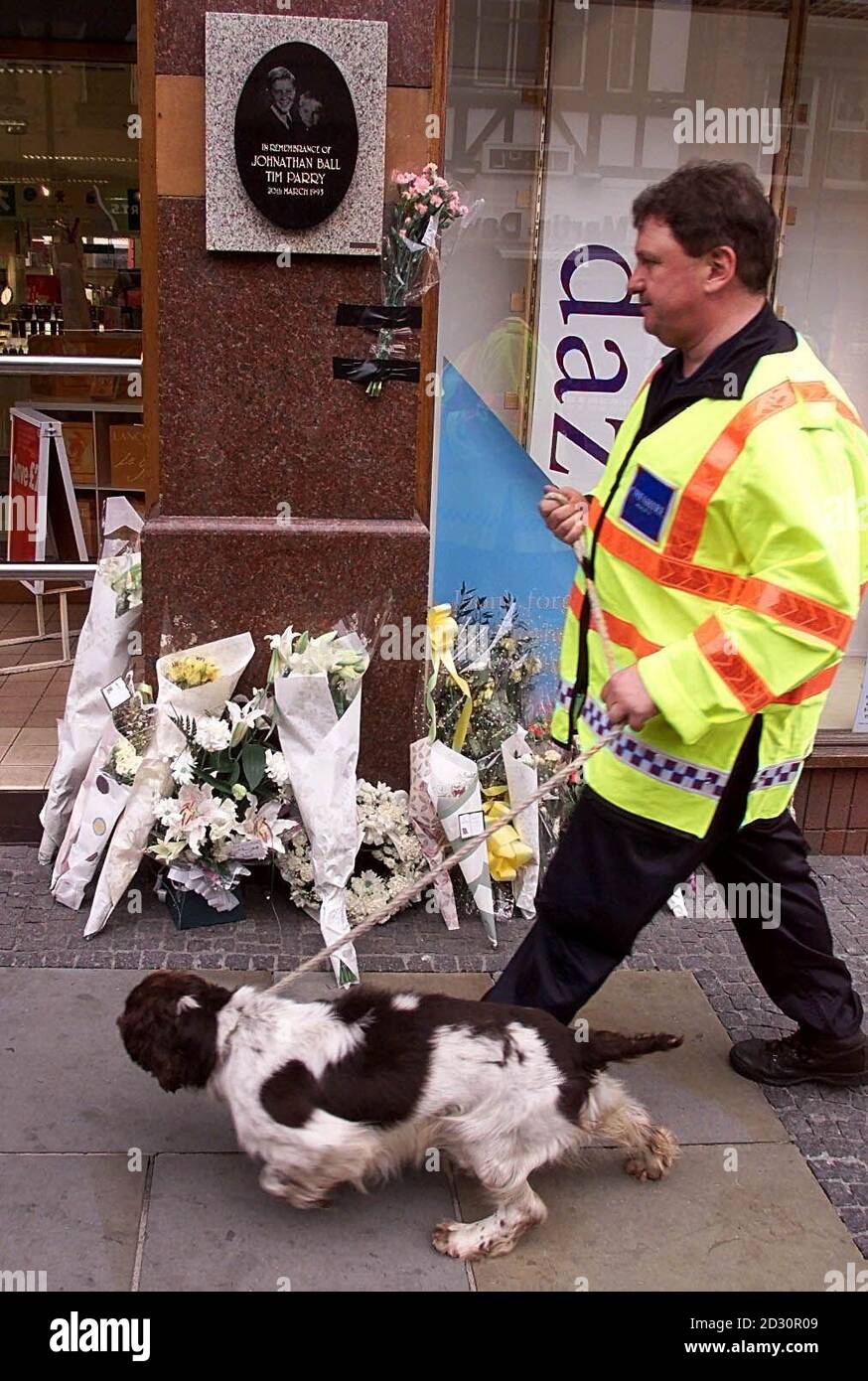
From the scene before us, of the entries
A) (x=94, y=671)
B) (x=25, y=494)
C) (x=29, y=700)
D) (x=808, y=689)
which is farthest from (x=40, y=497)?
(x=808, y=689)

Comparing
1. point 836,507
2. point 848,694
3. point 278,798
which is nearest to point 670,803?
point 836,507

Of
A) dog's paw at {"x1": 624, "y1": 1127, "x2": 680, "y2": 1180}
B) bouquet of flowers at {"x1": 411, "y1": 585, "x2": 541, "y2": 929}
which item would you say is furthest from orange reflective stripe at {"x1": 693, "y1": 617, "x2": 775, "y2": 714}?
bouquet of flowers at {"x1": 411, "y1": 585, "x2": 541, "y2": 929}

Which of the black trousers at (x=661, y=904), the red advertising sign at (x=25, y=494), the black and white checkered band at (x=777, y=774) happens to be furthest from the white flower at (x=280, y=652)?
the red advertising sign at (x=25, y=494)

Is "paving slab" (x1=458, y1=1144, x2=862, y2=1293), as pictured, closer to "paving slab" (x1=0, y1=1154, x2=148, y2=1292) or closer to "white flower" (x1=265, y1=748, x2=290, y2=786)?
"paving slab" (x1=0, y1=1154, x2=148, y2=1292)

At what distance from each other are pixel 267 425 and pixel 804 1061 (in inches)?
106

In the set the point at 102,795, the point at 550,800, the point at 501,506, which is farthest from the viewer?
the point at 501,506

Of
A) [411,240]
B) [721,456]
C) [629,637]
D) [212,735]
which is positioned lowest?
[212,735]

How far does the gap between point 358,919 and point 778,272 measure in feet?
11.2

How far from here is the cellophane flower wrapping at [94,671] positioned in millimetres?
4531

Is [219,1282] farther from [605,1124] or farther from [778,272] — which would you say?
[778,272]

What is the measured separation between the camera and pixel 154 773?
163 inches

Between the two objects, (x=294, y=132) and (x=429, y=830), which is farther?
(x=429, y=830)

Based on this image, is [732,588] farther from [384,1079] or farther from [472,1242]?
[472,1242]

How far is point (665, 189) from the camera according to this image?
283 centimetres
